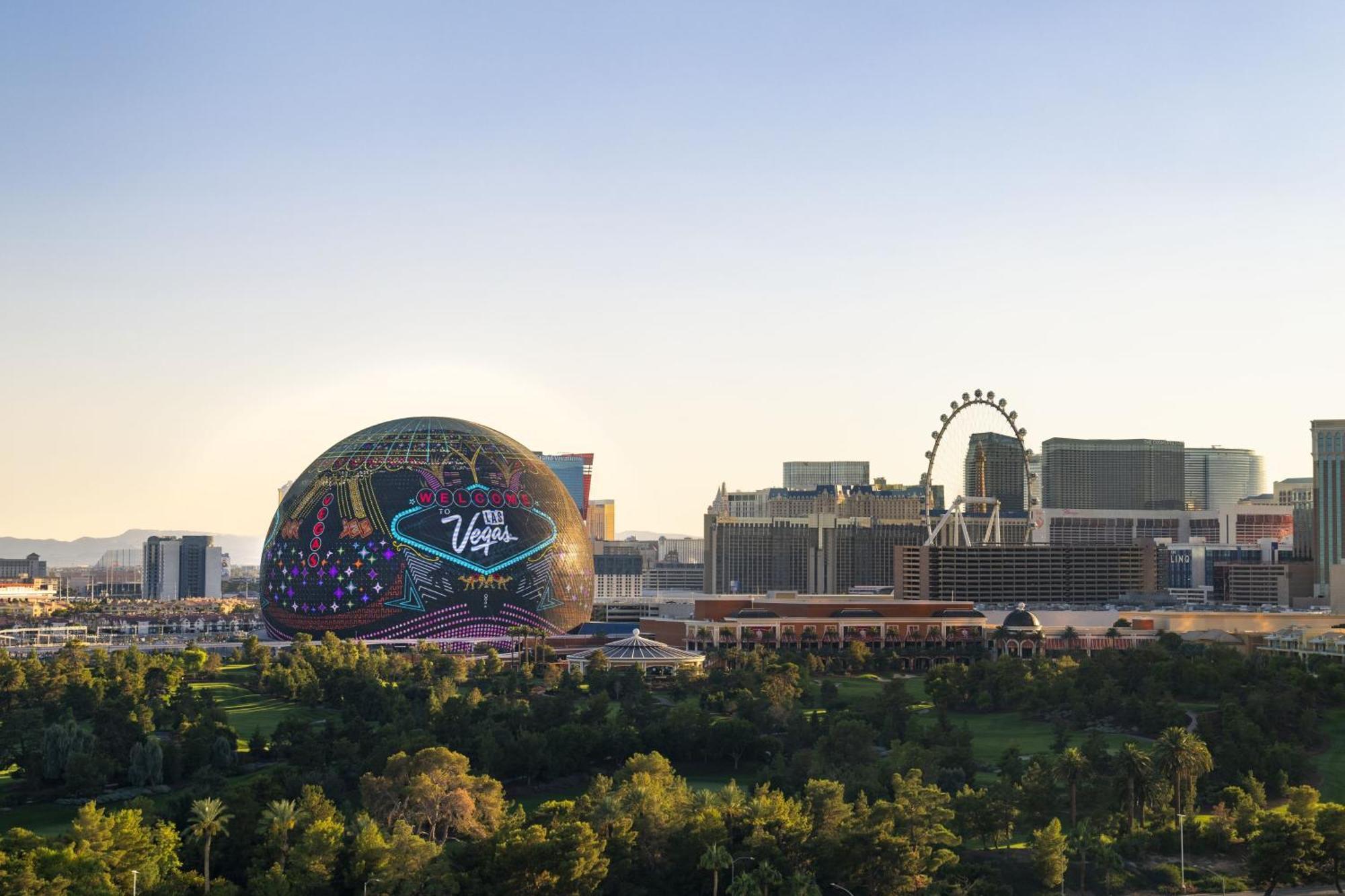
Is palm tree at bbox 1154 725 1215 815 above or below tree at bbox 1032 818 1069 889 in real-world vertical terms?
above

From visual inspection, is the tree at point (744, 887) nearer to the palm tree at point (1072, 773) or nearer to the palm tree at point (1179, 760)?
the palm tree at point (1072, 773)

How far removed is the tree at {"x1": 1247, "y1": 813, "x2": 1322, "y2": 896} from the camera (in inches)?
2574

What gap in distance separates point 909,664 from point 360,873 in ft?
300

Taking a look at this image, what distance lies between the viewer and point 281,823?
63.8 m

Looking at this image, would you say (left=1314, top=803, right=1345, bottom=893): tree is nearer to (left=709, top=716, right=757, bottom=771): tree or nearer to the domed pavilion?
(left=709, top=716, right=757, bottom=771): tree

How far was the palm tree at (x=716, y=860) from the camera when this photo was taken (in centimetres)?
6234

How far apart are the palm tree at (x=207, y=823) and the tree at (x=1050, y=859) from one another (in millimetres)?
29477

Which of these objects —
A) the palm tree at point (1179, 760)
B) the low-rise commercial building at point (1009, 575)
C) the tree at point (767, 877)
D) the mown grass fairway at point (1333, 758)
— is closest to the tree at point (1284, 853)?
the palm tree at point (1179, 760)

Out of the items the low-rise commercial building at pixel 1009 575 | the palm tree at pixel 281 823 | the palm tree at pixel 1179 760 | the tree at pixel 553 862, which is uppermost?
the low-rise commercial building at pixel 1009 575

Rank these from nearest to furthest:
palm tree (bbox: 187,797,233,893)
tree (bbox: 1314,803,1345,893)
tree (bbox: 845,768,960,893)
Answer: palm tree (bbox: 187,797,233,893) → tree (bbox: 845,768,960,893) → tree (bbox: 1314,803,1345,893)

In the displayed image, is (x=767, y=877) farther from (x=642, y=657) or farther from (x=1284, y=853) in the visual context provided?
(x=642, y=657)

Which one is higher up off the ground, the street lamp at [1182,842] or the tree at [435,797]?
the tree at [435,797]

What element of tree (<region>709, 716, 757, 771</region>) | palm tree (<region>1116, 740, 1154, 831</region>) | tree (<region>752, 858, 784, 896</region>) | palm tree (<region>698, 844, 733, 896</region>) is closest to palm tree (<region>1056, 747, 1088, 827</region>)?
→ palm tree (<region>1116, 740, 1154, 831</region>)

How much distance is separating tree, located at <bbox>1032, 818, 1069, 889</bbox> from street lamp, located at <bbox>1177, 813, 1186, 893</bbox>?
4416mm
